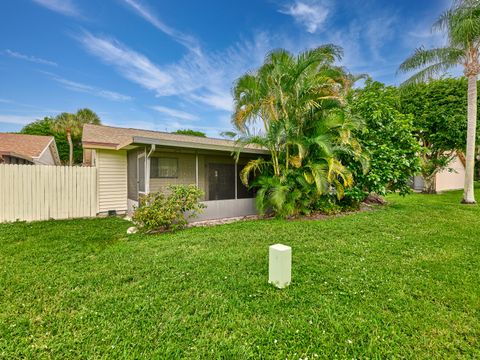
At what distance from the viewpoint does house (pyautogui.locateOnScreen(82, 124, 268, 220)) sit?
310 inches

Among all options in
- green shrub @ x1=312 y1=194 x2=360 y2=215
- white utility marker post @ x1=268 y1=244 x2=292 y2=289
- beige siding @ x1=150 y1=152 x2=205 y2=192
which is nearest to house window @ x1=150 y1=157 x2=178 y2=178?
beige siding @ x1=150 y1=152 x2=205 y2=192

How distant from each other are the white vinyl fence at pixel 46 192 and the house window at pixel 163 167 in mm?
2305

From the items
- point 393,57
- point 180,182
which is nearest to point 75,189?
point 180,182

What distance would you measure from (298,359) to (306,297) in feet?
3.20

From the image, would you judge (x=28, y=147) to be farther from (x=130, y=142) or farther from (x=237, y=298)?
(x=237, y=298)

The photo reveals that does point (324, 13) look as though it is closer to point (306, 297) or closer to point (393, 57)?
point (393, 57)

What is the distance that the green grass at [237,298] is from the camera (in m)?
2.07

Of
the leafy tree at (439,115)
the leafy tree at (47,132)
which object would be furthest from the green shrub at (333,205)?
the leafy tree at (47,132)

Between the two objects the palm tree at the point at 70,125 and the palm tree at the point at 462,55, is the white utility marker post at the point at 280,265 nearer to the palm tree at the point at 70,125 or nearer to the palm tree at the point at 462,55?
the palm tree at the point at 462,55

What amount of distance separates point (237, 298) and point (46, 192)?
7960 millimetres

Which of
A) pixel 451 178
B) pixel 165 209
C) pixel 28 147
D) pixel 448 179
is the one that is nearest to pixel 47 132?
pixel 28 147

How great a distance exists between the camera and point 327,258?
4039 millimetres

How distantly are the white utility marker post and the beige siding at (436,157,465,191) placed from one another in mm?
17315

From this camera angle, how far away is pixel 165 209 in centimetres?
594
